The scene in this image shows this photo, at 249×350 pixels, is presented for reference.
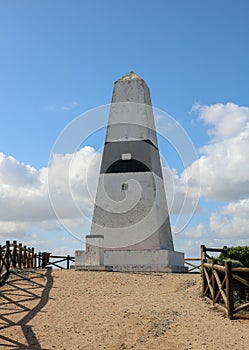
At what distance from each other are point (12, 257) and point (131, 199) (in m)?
6.82

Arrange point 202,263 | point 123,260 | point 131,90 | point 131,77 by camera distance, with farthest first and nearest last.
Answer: point 131,77 < point 131,90 < point 123,260 < point 202,263

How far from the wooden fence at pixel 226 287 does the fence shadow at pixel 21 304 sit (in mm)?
5117

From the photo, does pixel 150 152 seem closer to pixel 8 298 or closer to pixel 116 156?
pixel 116 156

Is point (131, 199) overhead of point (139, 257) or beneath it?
overhead

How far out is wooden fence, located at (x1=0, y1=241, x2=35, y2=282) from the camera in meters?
19.0

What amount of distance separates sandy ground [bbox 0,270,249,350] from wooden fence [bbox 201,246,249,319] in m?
0.37

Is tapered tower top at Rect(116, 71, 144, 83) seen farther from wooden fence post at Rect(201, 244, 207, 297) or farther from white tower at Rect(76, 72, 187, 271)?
wooden fence post at Rect(201, 244, 207, 297)

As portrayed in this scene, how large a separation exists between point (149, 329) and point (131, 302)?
3.26 meters

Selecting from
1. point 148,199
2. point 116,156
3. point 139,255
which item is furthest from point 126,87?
point 139,255

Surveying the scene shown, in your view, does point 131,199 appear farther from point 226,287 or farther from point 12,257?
point 226,287

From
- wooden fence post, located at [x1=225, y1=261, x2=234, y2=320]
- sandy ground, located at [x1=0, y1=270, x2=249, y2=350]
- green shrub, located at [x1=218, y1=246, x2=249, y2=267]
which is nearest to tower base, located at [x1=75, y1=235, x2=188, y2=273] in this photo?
sandy ground, located at [x1=0, y1=270, x2=249, y2=350]

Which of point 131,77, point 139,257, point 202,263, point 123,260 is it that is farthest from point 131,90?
point 202,263

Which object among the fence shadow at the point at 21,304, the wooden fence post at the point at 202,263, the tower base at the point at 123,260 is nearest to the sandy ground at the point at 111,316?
the fence shadow at the point at 21,304

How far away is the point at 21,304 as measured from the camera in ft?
46.4
